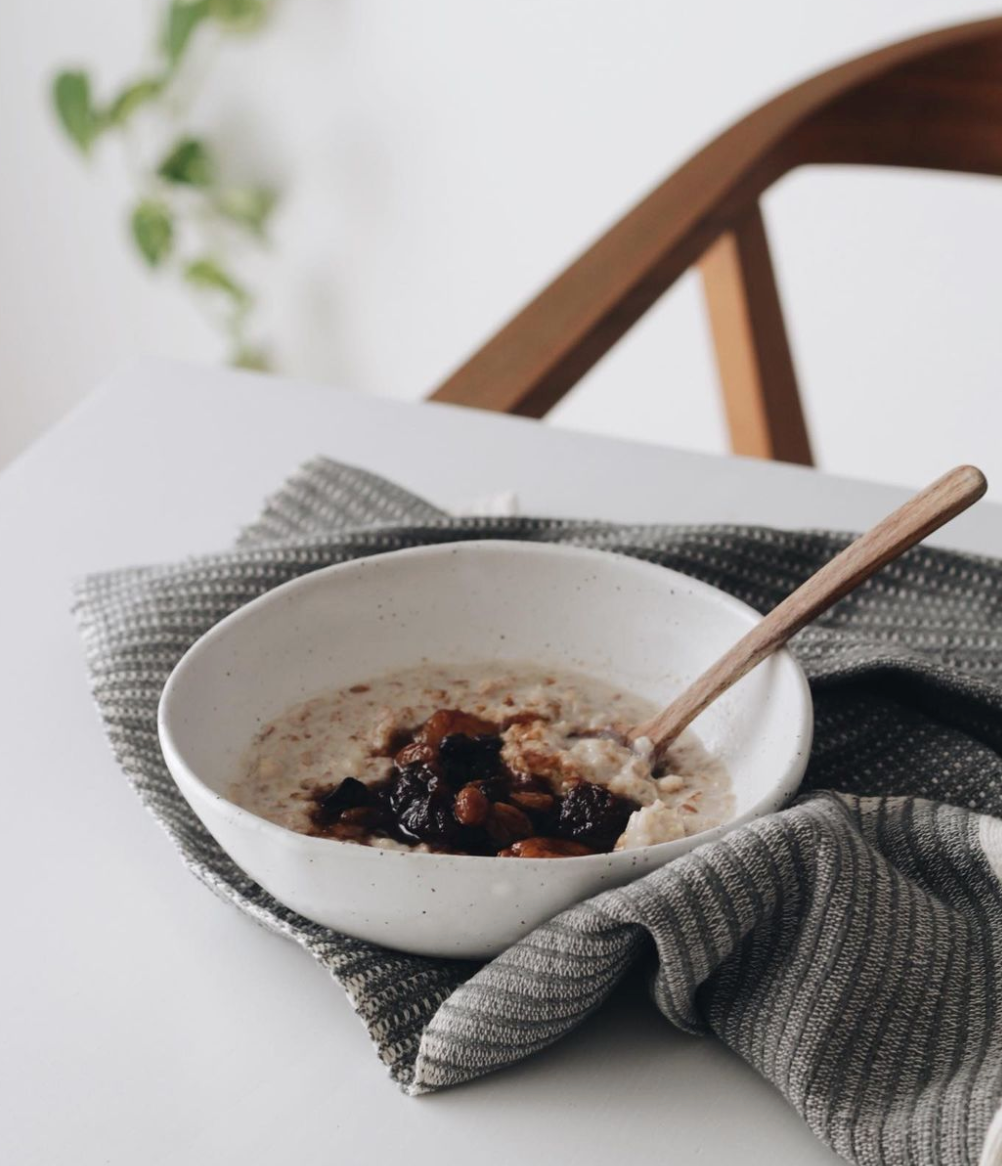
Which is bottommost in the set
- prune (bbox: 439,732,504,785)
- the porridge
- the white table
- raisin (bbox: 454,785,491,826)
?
the white table

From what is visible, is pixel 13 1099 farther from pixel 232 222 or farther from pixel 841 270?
pixel 232 222

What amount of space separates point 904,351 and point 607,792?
1658 mm

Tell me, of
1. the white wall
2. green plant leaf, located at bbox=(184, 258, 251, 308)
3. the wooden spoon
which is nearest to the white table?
the wooden spoon

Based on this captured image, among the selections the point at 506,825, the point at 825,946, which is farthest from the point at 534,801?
the point at 825,946

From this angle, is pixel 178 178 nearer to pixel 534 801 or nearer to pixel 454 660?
pixel 454 660

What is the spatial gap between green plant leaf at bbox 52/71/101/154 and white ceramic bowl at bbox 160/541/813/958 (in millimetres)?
2094

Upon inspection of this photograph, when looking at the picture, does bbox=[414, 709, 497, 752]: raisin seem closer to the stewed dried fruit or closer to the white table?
the stewed dried fruit

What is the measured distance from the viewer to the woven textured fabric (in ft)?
2.03

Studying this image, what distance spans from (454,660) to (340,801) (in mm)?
171

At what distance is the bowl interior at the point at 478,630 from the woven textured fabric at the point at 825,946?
0.18 ft

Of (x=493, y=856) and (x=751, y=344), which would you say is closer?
(x=493, y=856)

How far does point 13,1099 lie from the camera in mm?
642

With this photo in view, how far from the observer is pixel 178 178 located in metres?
2.69

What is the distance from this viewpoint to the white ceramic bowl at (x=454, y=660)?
0.64 meters
